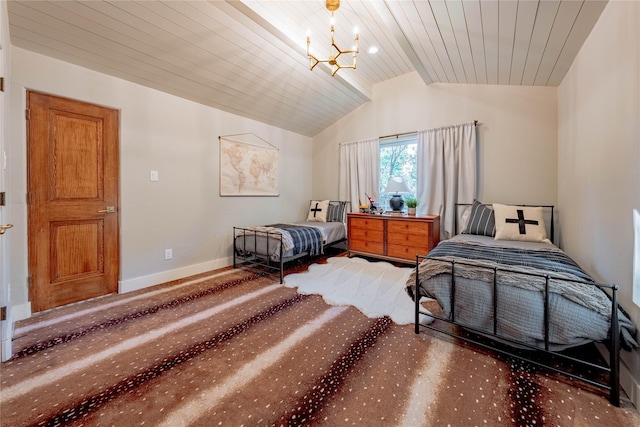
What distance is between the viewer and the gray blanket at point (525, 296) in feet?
4.16

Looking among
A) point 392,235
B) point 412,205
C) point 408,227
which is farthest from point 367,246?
point 412,205

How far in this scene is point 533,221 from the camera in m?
2.58

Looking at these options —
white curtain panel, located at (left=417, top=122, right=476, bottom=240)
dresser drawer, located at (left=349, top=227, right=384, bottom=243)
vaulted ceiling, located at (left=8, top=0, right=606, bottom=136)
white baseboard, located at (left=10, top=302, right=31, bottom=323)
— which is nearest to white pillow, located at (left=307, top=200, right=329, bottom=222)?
dresser drawer, located at (left=349, top=227, right=384, bottom=243)

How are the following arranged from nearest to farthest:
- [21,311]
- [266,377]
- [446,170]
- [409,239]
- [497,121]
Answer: [266,377] < [21,311] < [497,121] < [409,239] < [446,170]

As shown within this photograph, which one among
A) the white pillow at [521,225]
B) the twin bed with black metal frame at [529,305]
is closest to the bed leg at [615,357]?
the twin bed with black metal frame at [529,305]

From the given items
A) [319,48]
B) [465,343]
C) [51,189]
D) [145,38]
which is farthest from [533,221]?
[51,189]

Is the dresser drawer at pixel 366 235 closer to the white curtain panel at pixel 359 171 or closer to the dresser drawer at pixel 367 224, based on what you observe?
the dresser drawer at pixel 367 224

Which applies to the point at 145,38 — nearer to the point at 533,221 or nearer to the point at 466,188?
the point at 466,188

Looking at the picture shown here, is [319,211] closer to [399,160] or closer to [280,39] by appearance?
[399,160]

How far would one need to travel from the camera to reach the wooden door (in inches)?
84.5

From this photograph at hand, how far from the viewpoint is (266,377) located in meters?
1.39

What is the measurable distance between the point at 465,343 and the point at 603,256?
106 centimetres

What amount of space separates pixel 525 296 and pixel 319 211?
328 centimetres

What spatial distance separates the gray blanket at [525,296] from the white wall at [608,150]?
Result: 0.19 metres
